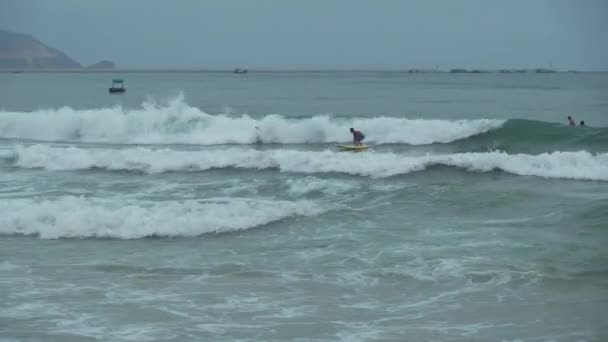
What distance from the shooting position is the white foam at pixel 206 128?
1284 inches

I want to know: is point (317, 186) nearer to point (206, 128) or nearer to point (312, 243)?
point (312, 243)

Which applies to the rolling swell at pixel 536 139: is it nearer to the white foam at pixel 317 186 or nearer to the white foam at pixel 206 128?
the white foam at pixel 206 128

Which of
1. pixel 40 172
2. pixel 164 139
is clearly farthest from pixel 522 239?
pixel 164 139

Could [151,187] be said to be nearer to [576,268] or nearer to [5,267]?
[5,267]

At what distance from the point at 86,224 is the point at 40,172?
9191mm

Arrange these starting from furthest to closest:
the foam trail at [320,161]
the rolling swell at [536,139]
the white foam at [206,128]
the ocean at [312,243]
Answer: the white foam at [206,128] < the rolling swell at [536,139] < the foam trail at [320,161] < the ocean at [312,243]

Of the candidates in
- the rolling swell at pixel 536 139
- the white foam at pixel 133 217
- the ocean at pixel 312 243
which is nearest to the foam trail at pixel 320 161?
the ocean at pixel 312 243

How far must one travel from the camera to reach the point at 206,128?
122 feet

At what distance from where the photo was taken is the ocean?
34.3 ft

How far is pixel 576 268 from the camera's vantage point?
12.8 metres

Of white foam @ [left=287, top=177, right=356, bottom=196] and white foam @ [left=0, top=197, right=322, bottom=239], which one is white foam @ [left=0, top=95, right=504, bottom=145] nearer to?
white foam @ [left=287, top=177, right=356, bottom=196]

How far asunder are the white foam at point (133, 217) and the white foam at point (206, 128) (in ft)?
49.3

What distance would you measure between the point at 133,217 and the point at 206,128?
20815 millimetres

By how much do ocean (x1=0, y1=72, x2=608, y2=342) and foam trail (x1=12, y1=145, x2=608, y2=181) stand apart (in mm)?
67
